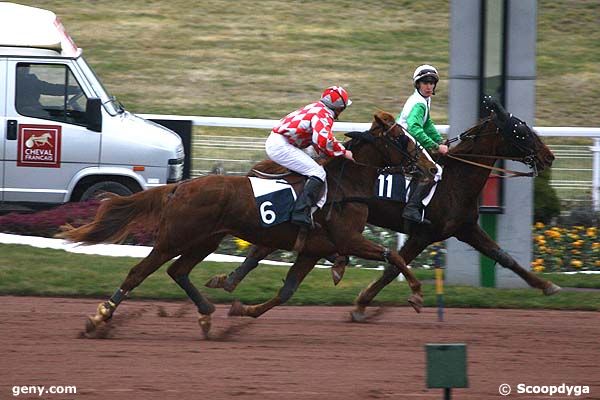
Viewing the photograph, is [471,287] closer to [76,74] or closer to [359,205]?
[359,205]

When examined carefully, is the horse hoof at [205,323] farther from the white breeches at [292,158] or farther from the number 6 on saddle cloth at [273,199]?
the white breeches at [292,158]

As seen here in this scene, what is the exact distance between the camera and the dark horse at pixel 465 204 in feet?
35.8

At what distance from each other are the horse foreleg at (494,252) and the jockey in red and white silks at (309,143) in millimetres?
1625

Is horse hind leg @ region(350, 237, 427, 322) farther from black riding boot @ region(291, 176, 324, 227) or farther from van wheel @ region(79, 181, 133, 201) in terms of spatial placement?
van wheel @ region(79, 181, 133, 201)

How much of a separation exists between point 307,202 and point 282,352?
1.34 metres

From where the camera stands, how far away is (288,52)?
27.0 m

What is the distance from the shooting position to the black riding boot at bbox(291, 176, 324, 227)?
9.87 metres

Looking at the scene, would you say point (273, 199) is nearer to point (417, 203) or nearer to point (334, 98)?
point (334, 98)

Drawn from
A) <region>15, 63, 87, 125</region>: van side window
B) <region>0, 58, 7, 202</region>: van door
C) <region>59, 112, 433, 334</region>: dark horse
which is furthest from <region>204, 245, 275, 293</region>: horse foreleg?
<region>0, 58, 7, 202</region>: van door

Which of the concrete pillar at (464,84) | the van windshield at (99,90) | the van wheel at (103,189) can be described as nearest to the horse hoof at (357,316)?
the concrete pillar at (464,84)

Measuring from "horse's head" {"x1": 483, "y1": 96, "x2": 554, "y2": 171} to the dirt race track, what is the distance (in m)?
1.49

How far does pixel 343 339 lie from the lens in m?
9.87

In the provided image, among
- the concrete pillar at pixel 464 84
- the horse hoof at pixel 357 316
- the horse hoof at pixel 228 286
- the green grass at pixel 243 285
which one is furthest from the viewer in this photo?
the concrete pillar at pixel 464 84

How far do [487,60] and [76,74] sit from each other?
520cm
